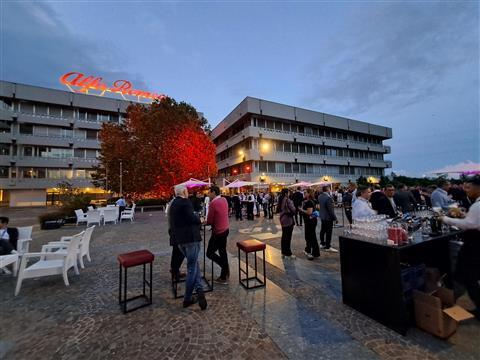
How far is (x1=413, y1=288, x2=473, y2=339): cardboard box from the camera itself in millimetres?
2471

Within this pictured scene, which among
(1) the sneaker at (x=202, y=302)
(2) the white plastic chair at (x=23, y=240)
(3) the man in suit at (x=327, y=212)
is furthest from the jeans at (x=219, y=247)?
(2) the white plastic chair at (x=23, y=240)

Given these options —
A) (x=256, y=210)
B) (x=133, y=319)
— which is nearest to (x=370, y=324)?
(x=133, y=319)

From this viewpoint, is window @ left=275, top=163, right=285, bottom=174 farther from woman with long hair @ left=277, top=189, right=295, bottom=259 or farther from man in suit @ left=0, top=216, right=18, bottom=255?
man in suit @ left=0, top=216, right=18, bottom=255

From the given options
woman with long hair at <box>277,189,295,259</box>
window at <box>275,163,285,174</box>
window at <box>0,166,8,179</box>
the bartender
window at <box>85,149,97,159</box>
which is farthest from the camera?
window at <box>85,149,97,159</box>

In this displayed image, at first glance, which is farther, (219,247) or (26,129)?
(26,129)

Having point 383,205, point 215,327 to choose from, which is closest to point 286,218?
point 383,205

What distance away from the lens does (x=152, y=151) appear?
63.1ft

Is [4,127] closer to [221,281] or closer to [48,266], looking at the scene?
[48,266]

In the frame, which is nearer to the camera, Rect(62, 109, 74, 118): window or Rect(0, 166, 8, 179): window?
Rect(0, 166, 8, 179): window

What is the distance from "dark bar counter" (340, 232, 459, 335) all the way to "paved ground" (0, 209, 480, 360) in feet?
0.56

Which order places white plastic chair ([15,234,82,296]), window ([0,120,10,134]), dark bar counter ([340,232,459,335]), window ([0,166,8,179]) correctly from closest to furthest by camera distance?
dark bar counter ([340,232,459,335]), white plastic chair ([15,234,82,296]), window ([0,120,10,134]), window ([0,166,8,179])

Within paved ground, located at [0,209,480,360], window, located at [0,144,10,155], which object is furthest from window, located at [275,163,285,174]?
window, located at [0,144,10,155]

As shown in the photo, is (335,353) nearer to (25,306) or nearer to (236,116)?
(25,306)

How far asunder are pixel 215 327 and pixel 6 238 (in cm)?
563
